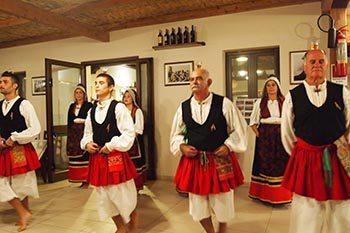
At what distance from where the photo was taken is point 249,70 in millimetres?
4465

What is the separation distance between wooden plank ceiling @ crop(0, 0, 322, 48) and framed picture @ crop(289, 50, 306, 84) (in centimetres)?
68

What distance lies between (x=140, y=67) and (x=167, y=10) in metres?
1.01

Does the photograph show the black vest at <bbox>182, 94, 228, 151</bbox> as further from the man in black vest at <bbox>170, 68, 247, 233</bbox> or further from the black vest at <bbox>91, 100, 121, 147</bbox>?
the black vest at <bbox>91, 100, 121, 147</bbox>

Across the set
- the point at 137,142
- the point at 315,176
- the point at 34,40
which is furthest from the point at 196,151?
the point at 34,40

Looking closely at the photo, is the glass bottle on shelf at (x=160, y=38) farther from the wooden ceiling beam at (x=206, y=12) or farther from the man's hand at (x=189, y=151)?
the man's hand at (x=189, y=151)

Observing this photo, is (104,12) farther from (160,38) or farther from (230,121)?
(230,121)

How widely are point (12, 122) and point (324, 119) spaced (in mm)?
2769

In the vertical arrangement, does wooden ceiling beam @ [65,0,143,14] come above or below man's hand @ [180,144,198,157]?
above

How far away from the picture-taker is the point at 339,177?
1761 mm

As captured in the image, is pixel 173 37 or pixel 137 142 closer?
pixel 137 142

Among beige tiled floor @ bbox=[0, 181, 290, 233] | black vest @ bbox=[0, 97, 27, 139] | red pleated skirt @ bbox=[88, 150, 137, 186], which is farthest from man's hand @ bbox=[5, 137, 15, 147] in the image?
red pleated skirt @ bbox=[88, 150, 137, 186]

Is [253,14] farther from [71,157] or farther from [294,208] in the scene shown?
[71,157]

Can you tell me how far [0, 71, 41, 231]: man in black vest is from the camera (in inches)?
115

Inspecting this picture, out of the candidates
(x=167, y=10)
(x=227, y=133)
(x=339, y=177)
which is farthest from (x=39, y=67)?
(x=339, y=177)
